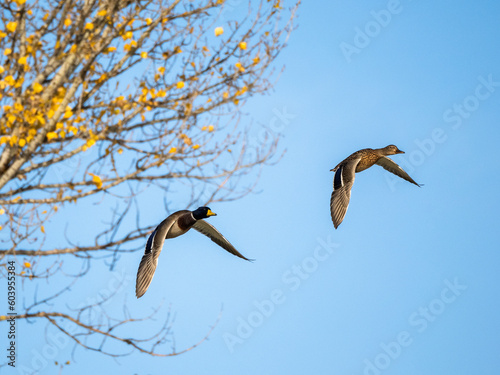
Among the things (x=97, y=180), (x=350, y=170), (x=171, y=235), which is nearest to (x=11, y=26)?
(x=97, y=180)

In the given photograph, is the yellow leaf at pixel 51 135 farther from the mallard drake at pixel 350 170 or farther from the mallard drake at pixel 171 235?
the mallard drake at pixel 350 170

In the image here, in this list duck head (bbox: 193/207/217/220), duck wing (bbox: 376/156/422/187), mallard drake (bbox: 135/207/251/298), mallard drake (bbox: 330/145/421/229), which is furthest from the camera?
duck wing (bbox: 376/156/422/187)

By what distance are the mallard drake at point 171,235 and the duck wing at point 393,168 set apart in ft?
13.8

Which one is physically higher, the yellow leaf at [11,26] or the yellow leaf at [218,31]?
the yellow leaf at [11,26]

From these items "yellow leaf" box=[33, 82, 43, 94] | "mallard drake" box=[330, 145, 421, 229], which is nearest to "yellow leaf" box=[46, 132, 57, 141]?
"yellow leaf" box=[33, 82, 43, 94]

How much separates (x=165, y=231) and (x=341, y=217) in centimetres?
301

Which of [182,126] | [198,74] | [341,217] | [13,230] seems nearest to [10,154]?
[13,230]

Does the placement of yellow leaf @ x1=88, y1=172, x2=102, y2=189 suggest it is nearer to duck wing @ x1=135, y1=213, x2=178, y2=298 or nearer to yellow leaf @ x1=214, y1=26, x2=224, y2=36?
duck wing @ x1=135, y1=213, x2=178, y2=298

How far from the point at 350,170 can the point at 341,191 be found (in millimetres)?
619

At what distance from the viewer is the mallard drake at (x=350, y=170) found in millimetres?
9812

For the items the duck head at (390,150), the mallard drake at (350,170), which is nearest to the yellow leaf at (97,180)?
the mallard drake at (350,170)

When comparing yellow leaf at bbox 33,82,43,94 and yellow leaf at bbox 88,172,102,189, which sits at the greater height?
yellow leaf at bbox 33,82,43,94

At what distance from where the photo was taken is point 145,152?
7348mm

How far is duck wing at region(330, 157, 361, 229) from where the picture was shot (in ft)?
31.6
